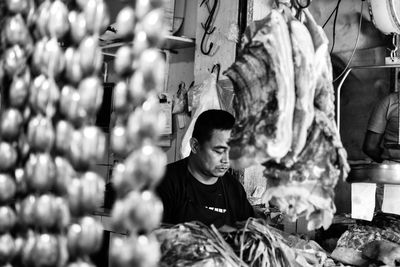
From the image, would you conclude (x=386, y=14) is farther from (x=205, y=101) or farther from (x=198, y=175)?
(x=198, y=175)

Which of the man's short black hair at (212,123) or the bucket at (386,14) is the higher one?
the bucket at (386,14)

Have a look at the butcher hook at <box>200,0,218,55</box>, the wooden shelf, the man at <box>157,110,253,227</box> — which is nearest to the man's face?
the man at <box>157,110,253,227</box>

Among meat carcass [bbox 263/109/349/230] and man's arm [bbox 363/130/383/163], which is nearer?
meat carcass [bbox 263/109/349/230]

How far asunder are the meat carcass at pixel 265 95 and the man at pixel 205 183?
154cm

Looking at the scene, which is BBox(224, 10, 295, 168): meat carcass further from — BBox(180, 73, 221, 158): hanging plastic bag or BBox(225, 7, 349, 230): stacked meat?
BBox(180, 73, 221, 158): hanging plastic bag

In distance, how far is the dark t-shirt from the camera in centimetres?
312

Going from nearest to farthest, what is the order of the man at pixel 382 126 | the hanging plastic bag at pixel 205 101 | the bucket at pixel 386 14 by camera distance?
the bucket at pixel 386 14, the hanging plastic bag at pixel 205 101, the man at pixel 382 126

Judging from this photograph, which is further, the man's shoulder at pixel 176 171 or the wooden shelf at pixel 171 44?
the wooden shelf at pixel 171 44

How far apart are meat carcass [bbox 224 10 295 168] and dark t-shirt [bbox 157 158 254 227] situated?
4.90ft

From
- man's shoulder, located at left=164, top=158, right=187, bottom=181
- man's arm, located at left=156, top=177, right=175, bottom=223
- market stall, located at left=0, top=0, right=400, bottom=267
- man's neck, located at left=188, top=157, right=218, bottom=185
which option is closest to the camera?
market stall, located at left=0, top=0, right=400, bottom=267

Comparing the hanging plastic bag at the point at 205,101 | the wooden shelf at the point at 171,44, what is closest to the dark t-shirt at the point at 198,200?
the hanging plastic bag at the point at 205,101

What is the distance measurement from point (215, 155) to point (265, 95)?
5.56 feet

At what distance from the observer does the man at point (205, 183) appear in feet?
10.3

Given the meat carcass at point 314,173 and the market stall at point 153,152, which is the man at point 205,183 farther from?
the meat carcass at point 314,173
